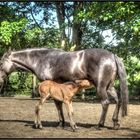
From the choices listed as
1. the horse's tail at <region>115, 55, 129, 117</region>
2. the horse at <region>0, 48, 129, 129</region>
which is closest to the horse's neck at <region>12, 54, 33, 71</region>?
the horse at <region>0, 48, 129, 129</region>

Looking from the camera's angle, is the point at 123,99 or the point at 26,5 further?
the point at 26,5

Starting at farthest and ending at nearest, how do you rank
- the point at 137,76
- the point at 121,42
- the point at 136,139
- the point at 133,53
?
the point at 121,42, the point at 133,53, the point at 137,76, the point at 136,139

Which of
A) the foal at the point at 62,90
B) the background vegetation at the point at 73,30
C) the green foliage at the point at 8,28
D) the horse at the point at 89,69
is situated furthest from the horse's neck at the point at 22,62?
the green foliage at the point at 8,28

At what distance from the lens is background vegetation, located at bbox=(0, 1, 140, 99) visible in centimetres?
1731

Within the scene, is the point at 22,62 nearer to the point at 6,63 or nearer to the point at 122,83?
the point at 6,63

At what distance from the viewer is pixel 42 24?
87.4 ft

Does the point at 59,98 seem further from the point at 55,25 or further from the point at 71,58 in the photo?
the point at 55,25

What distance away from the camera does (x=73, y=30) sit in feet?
79.5

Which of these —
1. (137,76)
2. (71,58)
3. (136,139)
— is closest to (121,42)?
(137,76)

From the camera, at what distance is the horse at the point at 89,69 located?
9.02m

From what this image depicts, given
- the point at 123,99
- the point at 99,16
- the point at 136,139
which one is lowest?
the point at 136,139

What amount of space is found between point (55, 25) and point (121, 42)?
4875mm

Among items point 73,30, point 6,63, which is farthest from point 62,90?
point 73,30

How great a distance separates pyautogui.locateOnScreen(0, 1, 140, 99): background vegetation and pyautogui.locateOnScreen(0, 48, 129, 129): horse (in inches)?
269
